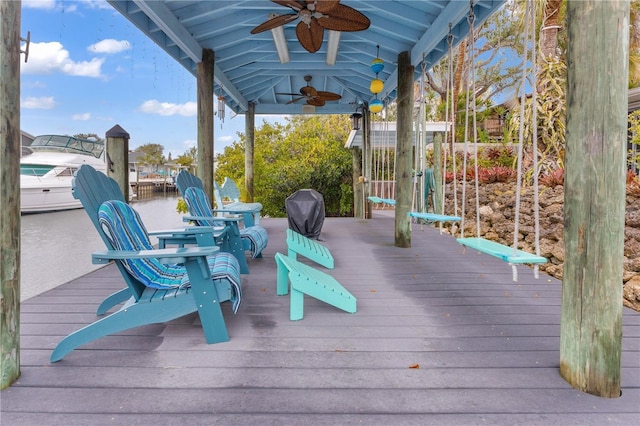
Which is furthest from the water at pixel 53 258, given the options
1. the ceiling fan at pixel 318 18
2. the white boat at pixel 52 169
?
the white boat at pixel 52 169

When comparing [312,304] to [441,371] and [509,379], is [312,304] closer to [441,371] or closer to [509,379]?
[441,371]

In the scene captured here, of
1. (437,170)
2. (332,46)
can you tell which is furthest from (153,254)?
(437,170)

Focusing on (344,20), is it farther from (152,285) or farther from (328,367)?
(328,367)

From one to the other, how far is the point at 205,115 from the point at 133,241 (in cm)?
317

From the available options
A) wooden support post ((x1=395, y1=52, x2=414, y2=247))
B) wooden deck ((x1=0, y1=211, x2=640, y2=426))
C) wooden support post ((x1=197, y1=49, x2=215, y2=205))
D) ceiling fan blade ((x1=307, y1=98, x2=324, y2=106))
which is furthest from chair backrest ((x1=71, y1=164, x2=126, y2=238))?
ceiling fan blade ((x1=307, y1=98, x2=324, y2=106))

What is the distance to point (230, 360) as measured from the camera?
2.03 meters

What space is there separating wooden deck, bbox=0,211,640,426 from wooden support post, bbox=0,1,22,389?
0.62ft

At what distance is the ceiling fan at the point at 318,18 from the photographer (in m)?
3.39

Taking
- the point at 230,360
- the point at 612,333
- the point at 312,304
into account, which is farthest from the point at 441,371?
the point at 312,304

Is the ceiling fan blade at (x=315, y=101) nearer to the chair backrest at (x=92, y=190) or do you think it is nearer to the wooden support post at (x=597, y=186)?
the chair backrest at (x=92, y=190)

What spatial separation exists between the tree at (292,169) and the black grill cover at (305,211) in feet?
20.7

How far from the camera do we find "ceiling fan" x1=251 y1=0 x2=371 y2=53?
133 inches

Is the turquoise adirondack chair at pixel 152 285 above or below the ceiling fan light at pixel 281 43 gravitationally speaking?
below

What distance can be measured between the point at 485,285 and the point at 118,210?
2.96 meters
